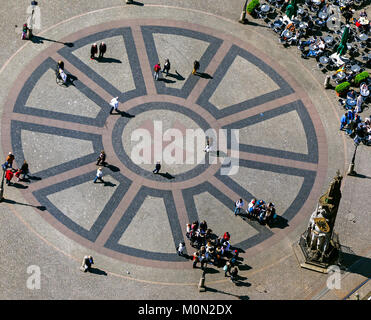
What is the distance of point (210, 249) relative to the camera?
80625mm

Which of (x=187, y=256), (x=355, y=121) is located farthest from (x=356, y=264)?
(x=355, y=121)

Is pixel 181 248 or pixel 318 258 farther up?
pixel 181 248

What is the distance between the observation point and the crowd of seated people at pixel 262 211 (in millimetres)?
83625

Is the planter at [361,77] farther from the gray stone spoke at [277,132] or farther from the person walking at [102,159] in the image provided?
the person walking at [102,159]

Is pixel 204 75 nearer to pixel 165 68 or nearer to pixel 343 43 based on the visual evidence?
pixel 165 68

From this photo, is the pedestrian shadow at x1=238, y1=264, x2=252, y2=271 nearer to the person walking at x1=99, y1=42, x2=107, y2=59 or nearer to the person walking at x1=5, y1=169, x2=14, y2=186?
the person walking at x1=5, y1=169, x2=14, y2=186

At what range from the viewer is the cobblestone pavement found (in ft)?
263

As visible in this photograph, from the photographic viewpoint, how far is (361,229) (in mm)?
84500

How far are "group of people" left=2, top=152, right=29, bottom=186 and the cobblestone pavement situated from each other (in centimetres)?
84

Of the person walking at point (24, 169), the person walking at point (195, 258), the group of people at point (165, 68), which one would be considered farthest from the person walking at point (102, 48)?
the person walking at point (195, 258)

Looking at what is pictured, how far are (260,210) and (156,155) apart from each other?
1150 cm

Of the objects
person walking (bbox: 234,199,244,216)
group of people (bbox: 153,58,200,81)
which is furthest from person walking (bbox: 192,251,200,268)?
group of people (bbox: 153,58,200,81)

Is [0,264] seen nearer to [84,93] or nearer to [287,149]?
[84,93]

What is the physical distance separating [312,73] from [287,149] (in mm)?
11109
